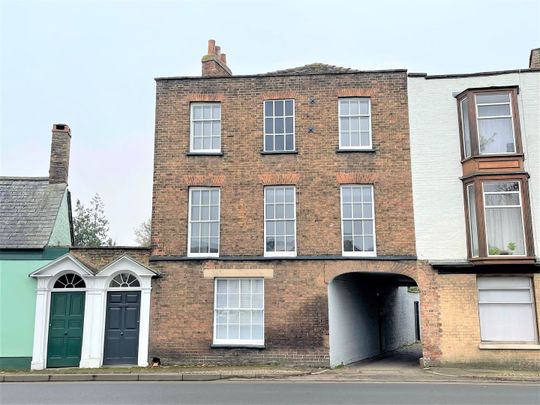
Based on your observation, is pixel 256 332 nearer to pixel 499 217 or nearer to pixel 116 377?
pixel 116 377

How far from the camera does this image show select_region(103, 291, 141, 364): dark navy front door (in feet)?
57.2

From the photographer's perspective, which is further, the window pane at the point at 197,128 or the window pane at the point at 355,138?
the window pane at the point at 197,128

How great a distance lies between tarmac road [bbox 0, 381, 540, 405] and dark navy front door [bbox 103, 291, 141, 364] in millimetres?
3122

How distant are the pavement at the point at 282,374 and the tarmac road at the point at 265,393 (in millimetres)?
819

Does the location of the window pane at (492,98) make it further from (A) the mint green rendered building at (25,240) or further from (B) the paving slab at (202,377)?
(A) the mint green rendered building at (25,240)

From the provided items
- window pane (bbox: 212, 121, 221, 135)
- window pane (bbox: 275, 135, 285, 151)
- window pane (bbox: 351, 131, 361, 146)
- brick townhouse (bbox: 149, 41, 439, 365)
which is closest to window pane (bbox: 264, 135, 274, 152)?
brick townhouse (bbox: 149, 41, 439, 365)

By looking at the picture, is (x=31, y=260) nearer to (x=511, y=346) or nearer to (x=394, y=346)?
(x=511, y=346)

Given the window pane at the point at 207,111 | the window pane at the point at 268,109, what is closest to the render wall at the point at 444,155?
the window pane at the point at 268,109

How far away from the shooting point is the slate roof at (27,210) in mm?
18203

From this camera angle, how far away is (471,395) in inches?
450

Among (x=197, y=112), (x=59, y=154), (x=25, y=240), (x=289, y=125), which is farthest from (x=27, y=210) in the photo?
(x=289, y=125)

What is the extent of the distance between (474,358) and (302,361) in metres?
5.44

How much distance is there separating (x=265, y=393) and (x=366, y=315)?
11202 millimetres

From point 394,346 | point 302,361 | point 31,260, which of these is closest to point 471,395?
point 302,361
